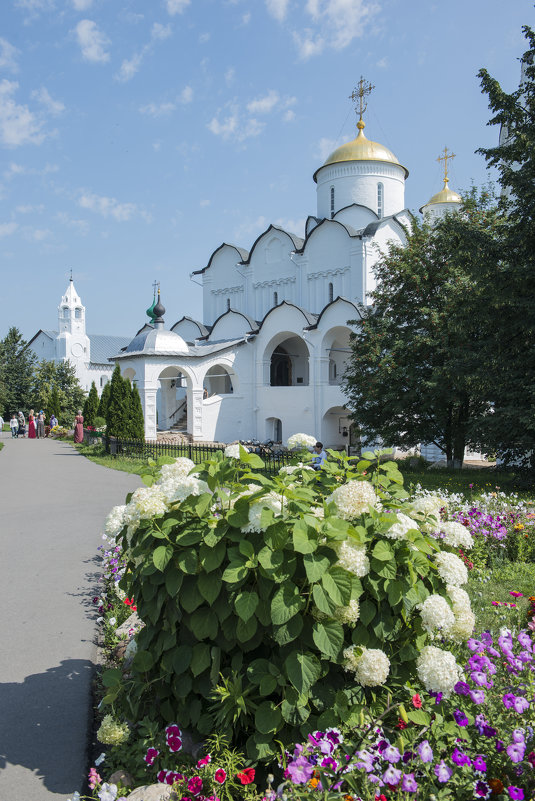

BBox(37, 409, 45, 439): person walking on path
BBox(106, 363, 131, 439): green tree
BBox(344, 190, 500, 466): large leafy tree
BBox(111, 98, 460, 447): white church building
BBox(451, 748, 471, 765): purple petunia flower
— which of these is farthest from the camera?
BBox(37, 409, 45, 439): person walking on path

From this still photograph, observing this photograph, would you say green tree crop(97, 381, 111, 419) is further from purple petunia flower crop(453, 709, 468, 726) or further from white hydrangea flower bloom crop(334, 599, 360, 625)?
purple petunia flower crop(453, 709, 468, 726)

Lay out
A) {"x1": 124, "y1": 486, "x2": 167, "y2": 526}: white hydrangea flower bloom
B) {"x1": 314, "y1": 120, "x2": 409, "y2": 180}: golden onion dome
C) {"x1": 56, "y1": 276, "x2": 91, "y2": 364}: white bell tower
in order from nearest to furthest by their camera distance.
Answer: {"x1": 124, "y1": 486, "x2": 167, "y2": 526}: white hydrangea flower bloom
{"x1": 314, "y1": 120, "x2": 409, "y2": 180}: golden onion dome
{"x1": 56, "y1": 276, "x2": 91, "y2": 364}: white bell tower

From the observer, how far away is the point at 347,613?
228 cm

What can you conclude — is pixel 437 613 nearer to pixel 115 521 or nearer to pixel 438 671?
pixel 438 671

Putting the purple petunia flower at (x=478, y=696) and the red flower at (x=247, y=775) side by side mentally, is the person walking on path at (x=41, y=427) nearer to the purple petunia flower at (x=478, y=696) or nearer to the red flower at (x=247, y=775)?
the red flower at (x=247, y=775)

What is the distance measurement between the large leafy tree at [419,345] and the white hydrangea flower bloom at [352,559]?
946 centimetres

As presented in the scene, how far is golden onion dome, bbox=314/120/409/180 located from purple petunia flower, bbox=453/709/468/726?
26.6 metres

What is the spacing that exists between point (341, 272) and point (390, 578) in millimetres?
22412

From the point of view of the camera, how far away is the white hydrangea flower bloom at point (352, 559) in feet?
7.38

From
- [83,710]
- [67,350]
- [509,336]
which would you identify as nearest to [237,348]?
[509,336]

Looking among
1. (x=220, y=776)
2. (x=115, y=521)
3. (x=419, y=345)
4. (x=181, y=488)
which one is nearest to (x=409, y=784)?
(x=220, y=776)

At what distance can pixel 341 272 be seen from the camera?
23.7 meters

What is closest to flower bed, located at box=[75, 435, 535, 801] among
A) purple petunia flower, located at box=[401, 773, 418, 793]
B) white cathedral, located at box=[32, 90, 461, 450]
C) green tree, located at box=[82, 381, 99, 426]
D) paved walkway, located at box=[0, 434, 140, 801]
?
purple petunia flower, located at box=[401, 773, 418, 793]

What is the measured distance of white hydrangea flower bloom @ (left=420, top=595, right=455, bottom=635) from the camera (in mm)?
2326
